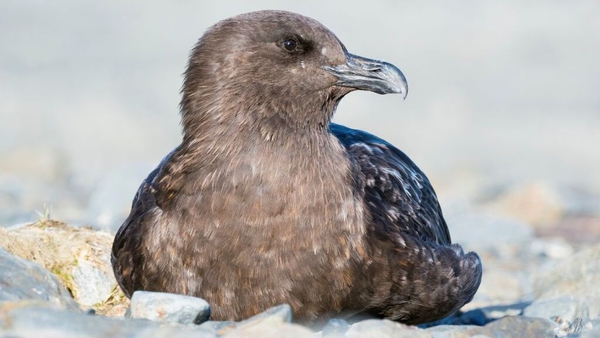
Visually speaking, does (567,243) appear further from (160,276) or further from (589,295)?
(160,276)

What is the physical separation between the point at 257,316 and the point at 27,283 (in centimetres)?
141

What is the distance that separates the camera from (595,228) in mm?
14227

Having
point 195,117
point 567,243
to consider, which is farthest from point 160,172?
point 567,243

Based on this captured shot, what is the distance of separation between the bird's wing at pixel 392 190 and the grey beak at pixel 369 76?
49 cm

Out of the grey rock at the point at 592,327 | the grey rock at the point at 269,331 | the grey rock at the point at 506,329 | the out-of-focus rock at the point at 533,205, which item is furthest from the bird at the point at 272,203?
the out-of-focus rock at the point at 533,205

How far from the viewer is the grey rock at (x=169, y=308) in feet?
20.1

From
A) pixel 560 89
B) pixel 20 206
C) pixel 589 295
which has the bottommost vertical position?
pixel 589 295

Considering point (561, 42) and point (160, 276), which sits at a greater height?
point (561, 42)

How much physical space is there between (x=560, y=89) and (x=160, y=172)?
16351mm

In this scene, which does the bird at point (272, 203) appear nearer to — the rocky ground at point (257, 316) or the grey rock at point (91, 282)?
the rocky ground at point (257, 316)

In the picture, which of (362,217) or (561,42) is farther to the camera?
(561,42)

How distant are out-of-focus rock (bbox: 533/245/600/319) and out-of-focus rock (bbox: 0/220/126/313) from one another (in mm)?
3272

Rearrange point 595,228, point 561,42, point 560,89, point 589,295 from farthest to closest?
point 561,42
point 560,89
point 595,228
point 589,295

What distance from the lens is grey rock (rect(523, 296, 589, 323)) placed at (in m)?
8.10
